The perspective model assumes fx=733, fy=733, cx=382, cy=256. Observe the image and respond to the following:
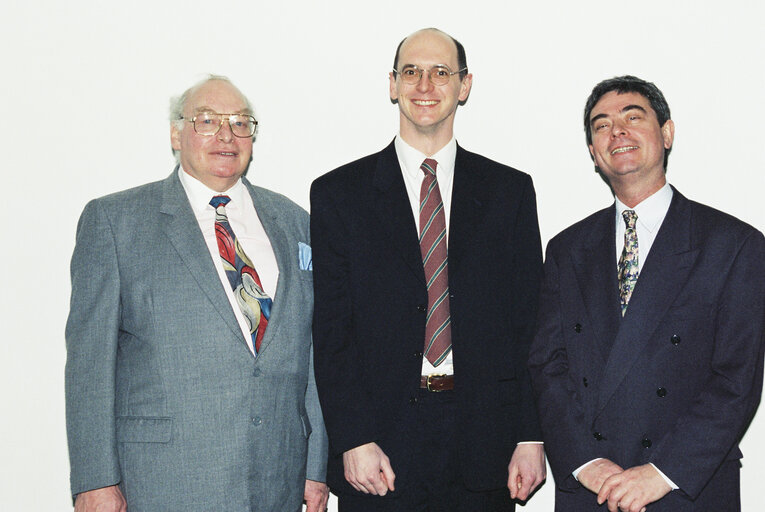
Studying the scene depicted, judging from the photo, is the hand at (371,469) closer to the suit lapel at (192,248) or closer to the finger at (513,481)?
the finger at (513,481)

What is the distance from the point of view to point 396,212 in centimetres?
253

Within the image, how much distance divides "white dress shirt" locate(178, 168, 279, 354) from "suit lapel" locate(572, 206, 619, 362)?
106 centimetres

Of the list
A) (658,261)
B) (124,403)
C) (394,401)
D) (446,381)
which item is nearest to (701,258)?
(658,261)

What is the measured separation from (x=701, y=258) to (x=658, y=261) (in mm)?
130

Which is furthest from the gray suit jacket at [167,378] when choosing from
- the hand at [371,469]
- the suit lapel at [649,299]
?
the suit lapel at [649,299]

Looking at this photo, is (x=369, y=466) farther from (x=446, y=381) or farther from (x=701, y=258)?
(x=701, y=258)

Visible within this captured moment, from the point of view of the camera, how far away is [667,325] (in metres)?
2.28

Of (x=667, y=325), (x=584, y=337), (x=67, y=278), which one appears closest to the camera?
(x=667, y=325)

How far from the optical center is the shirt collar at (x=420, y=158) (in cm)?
265

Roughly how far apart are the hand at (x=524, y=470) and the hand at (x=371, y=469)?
1.34ft

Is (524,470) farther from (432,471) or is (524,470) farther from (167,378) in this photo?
(167,378)

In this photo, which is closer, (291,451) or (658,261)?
(658,261)

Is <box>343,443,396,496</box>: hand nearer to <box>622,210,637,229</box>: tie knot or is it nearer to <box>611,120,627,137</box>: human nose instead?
<box>622,210,637,229</box>: tie knot

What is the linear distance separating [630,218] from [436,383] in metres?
0.86
